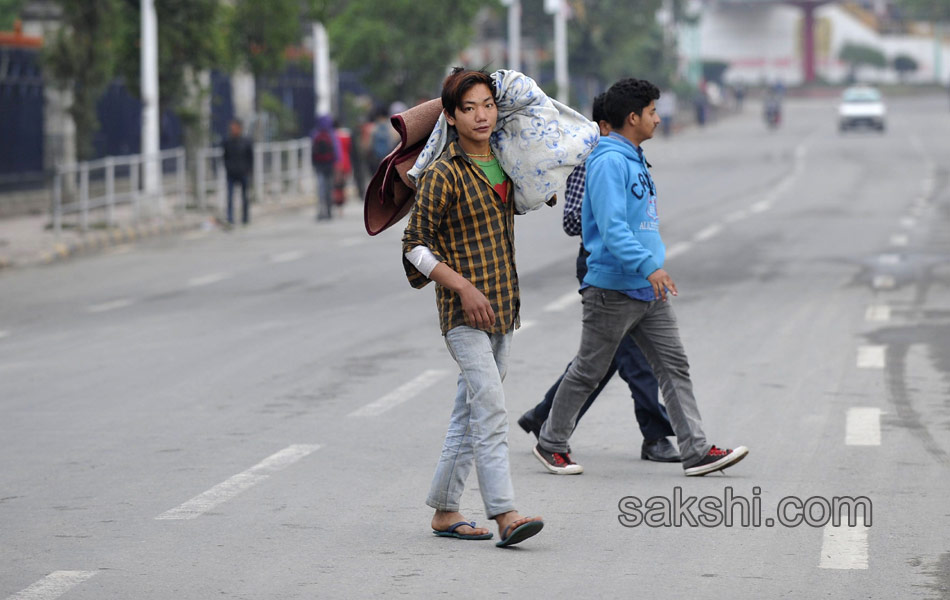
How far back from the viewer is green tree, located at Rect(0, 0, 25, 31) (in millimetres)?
40753

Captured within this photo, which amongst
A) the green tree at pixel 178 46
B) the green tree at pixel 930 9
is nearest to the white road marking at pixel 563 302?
the green tree at pixel 178 46

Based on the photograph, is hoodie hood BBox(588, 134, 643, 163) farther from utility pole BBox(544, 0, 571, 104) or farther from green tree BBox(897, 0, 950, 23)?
green tree BBox(897, 0, 950, 23)

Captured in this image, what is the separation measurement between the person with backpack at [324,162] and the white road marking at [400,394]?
16.8m

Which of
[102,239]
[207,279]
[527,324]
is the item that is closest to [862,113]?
[102,239]

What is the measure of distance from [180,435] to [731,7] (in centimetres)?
11611

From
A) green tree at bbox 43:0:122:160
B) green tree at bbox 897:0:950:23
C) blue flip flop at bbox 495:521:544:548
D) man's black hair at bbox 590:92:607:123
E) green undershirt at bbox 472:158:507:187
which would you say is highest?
green tree at bbox 897:0:950:23

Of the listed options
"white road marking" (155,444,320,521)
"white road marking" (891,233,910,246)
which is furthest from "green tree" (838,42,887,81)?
"white road marking" (155,444,320,521)

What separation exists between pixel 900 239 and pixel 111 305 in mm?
10537

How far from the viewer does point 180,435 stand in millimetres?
9195

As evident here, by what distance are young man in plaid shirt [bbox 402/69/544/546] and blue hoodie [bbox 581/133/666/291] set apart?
0.94m

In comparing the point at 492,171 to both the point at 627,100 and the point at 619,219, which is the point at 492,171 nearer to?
the point at 619,219

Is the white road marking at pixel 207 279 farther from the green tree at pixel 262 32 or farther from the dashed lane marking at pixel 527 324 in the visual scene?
the green tree at pixel 262 32

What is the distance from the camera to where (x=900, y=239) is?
2194cm

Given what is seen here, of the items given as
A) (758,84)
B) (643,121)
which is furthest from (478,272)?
(758,84)
